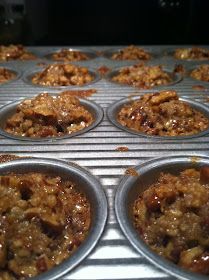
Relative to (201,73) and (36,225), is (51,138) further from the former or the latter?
(201,73)

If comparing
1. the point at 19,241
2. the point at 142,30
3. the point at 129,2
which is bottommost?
the point at 19,241

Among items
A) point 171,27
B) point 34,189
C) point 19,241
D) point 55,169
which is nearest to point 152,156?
point 55,169

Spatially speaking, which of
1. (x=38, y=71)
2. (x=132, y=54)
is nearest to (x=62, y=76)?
(x=38, y=71)

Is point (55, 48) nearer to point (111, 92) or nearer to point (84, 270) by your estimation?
point (111, 92)

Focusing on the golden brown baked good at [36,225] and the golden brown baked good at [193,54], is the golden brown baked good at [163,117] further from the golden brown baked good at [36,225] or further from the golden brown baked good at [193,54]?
the golden brown baked good at [193,54]

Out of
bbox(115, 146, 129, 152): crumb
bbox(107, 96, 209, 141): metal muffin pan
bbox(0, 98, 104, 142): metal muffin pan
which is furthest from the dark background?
bbox(115, 146, 129, 152): crumb

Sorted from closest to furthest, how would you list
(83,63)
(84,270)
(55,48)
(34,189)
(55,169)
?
(84,270) < (34,189) < (55,169) < (83,63) < (55,48)
